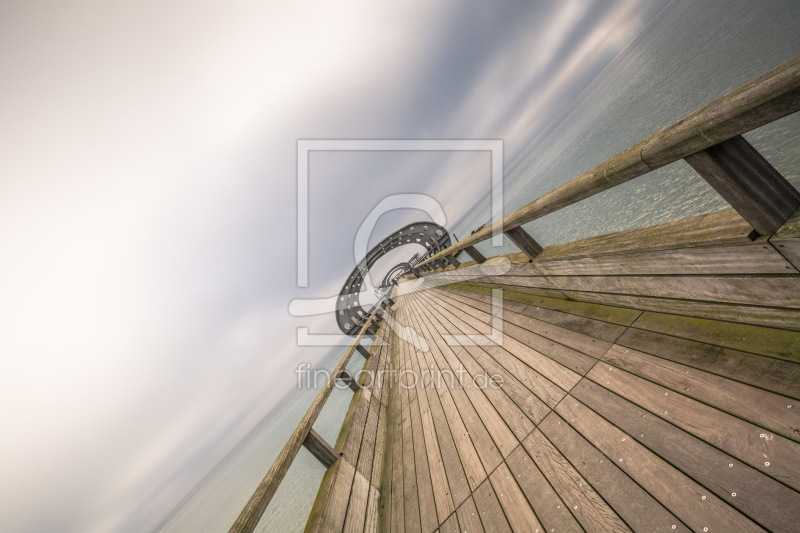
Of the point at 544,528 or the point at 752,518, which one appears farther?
the point at 544,528

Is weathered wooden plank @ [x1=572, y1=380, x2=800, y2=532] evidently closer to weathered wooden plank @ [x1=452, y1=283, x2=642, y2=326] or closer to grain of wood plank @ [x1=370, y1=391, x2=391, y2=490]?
weathered wooden plank @ [x1=452, y1=283, x2=642, y2=326]

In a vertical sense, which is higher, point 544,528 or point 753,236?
point 753,236

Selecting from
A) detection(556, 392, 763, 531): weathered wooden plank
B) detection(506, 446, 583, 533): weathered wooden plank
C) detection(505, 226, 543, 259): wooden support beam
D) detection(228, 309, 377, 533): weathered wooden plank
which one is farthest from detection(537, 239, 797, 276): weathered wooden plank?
detection(228, 309, 377, 533): weathered wooden plank

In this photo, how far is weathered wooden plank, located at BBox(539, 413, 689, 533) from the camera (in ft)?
3.94

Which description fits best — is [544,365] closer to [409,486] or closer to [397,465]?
[409,486]

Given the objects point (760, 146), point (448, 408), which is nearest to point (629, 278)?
point (448, 408)

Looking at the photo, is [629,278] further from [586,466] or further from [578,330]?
[586,466]

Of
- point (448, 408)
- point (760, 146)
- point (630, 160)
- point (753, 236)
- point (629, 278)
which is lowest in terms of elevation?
point (448, 408)

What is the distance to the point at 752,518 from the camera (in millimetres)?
1016

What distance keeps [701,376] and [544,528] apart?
119cm

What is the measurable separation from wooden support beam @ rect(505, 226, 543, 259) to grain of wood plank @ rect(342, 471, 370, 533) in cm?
281

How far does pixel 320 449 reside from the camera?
2404 millimetres

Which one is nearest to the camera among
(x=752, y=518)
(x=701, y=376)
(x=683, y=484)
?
(x=752, y=518)

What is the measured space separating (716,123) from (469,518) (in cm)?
238
